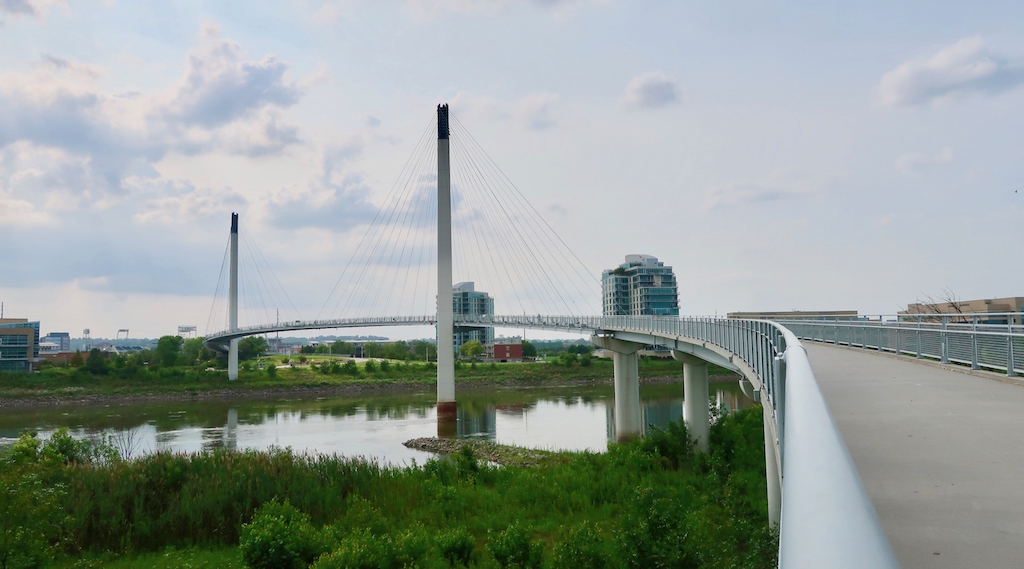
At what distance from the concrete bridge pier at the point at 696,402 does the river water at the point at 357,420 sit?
2308 millimetres

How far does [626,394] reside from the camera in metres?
37.6

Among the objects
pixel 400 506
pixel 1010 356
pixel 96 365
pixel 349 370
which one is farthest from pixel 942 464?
pixel 96 365

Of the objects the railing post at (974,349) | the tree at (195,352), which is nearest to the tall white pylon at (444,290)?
the railing post at (974,349)

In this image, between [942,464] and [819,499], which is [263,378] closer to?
[942,464]

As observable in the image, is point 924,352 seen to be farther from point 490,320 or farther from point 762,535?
point 490,320

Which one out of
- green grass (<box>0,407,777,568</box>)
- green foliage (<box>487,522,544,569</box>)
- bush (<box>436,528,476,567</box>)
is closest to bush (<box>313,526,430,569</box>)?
green grass (<box>0,407,777,568</box>)

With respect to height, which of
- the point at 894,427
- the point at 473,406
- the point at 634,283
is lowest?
the point at 473,406

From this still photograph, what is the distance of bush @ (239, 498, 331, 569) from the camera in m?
12.8

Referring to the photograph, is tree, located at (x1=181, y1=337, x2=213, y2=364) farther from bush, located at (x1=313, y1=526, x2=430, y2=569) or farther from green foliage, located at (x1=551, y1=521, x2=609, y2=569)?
green foliage, located at (x1=551, y1=521, x2=609, y2=569)

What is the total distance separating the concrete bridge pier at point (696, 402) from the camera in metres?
28.1

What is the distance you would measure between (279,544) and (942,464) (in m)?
11.1

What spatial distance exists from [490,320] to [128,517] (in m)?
44.8

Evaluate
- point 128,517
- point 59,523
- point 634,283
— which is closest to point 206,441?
point 128,517

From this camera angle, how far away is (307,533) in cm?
1379
